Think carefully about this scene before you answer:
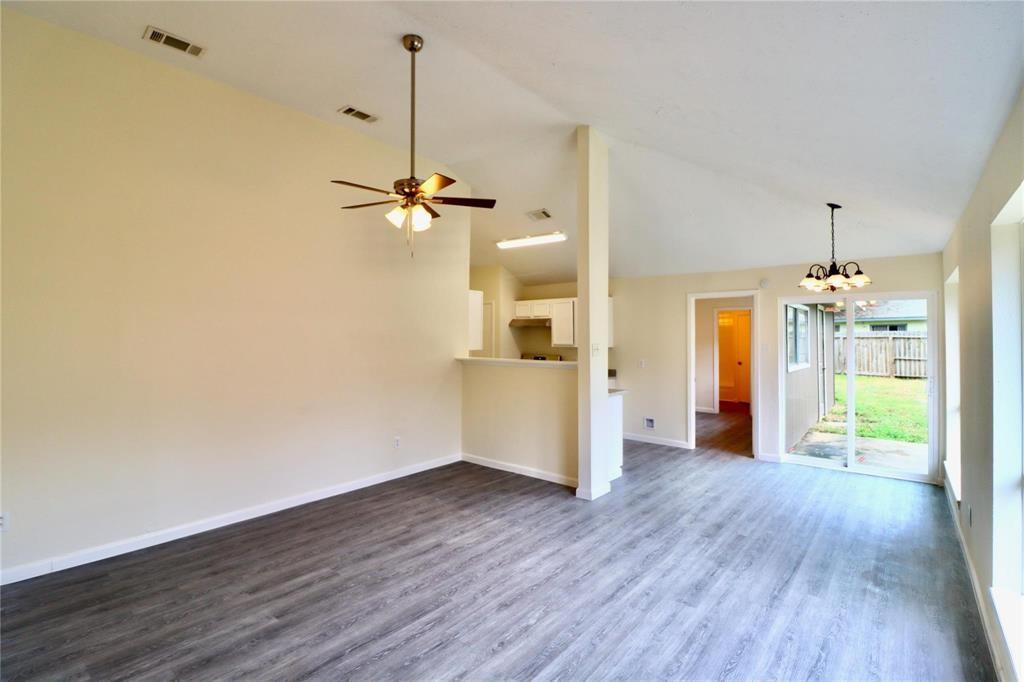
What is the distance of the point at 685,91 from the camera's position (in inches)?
99.7

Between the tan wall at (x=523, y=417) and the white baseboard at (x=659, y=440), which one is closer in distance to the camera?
the tan wall at (x=523, y=417)

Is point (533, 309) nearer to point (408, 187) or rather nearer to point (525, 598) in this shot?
point (408, 187)

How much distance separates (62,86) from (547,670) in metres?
4.55

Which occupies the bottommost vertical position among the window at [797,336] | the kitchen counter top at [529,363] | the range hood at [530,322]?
the kitchen counter top at [529,363]

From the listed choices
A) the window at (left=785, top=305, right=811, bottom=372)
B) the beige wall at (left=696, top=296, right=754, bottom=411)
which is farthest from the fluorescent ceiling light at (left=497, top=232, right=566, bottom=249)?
the beige wall at (left=696, top=296, right=754, bottom=411)

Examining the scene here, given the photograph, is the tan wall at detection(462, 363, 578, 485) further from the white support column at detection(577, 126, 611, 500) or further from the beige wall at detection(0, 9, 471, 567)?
the beige wall at detection(0, 9, 471, 567)

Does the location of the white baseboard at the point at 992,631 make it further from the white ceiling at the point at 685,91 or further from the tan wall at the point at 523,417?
the tan wall at the point at 523,417

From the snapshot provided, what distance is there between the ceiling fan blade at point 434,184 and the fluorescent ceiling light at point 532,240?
3.44 meters

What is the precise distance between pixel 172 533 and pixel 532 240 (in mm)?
5108

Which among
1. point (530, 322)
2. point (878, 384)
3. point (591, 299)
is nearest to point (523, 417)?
point (591, 299)

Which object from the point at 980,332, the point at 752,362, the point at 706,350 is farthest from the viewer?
the point at 706,350

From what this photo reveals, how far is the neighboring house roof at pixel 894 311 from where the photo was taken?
4852 mm

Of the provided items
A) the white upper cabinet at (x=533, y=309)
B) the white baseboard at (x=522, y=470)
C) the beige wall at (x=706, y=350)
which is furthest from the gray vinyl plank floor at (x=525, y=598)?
the beige wall at (x=706, y=350)

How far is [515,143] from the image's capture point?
15.1 feet
